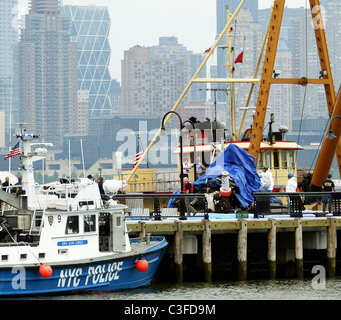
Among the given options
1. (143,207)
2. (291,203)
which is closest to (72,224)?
(143,207)

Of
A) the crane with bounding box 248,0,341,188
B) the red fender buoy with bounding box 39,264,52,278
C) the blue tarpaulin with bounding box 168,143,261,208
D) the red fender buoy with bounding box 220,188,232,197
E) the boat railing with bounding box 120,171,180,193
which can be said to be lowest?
the red fender buoy with bounding box 39,264,52,278

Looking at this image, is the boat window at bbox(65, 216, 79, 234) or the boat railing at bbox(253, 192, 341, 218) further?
the boat railing at bbox(253, 192, 341, 218)

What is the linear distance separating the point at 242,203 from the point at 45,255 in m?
11.5

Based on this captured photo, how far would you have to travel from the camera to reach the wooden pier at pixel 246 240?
99.0ft

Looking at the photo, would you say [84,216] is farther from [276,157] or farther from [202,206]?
[276,157]

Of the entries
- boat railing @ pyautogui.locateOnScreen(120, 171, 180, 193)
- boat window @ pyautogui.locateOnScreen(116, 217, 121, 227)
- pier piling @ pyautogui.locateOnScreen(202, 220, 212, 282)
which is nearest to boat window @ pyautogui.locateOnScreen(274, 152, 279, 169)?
boat railing @ pyautogui.locateOnScreen(120, 171, 180, 193)

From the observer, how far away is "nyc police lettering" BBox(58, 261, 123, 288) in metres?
26.5

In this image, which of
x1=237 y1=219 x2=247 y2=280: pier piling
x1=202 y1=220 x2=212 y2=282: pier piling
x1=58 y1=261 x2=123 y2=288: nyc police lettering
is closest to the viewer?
x1=58 y1=261 x2=123 y2=288: nyc police lettering

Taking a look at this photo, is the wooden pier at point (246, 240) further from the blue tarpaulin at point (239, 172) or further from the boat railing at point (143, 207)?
the blue tarpaulin at point (239, 172)

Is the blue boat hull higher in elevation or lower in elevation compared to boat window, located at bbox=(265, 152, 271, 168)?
lower

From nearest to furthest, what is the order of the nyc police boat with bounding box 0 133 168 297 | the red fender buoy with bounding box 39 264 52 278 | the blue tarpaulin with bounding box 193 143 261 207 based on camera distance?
the red fender buoy with bounding box 39 264 52 278 → the nyc police boat with bounding box 0 133 168 297 → the blue tarpaulin with bounding box 193 143 261 207

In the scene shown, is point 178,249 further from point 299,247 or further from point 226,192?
point 226,192

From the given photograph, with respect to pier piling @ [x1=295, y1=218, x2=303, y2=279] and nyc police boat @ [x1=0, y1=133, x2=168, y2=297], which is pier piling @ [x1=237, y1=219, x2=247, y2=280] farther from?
nyc police boat @ [x1=0, y1=133, x2=168, y2=297]
